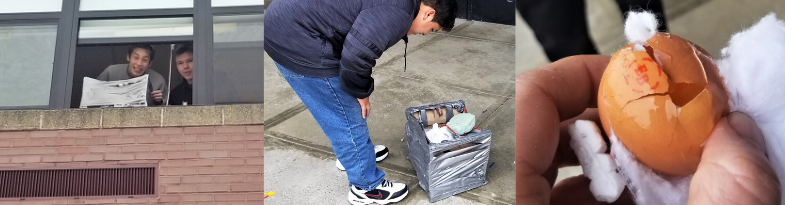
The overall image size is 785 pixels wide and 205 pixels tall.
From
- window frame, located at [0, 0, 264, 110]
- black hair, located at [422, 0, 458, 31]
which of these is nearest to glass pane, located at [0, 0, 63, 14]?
window frame, located at [0, 0, 264, 110]

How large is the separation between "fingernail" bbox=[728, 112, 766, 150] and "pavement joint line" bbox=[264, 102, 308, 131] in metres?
2.01

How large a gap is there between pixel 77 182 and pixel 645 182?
1960 mm

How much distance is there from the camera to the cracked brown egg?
29.4 inches

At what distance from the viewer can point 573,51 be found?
2.79 feet

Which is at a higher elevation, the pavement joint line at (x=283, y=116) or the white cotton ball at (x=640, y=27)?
the white cotton ball at (x=640, y=27)

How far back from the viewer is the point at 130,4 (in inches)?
77.2

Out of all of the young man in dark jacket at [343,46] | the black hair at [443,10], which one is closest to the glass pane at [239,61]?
the young man in dark jacket at [343,46]

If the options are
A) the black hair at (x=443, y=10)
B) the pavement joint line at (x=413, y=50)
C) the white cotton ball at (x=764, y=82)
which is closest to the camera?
the white cotton ball at (x=764, y=82)

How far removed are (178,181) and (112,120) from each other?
35cm

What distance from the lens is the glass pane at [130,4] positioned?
195cm

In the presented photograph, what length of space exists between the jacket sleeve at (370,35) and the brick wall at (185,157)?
70cm

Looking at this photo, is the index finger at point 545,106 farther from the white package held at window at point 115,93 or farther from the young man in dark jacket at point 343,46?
the white package held at window at point 115,93

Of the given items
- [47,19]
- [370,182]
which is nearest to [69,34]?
[47,19]

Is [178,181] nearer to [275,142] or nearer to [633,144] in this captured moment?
[275,142]
